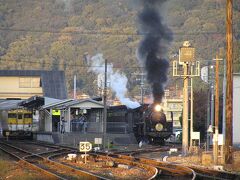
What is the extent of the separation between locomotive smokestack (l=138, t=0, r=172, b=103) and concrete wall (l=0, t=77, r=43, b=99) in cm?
4788

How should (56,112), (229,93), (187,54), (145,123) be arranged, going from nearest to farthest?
1. (229,93)
2. (187,54)
3. (145,123)
4. (56,112)

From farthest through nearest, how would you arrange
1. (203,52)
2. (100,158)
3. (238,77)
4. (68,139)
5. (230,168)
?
(203,52), (68,139), (238,77), (100,158), (230,168)

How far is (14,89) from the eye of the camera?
106 meters

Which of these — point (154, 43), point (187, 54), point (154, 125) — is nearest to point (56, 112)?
point (154, 43)

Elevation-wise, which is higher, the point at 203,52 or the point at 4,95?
the point at 203,52

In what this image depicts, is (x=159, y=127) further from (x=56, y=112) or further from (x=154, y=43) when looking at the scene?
(x=56, y=112)

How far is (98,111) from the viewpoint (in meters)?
60.9

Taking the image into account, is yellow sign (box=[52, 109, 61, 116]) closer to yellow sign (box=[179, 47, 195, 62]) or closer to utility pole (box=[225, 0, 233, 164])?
yellow sign (box=[179, 47, 195, 62])

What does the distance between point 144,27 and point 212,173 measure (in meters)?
34.5

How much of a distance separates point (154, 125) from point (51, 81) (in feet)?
191

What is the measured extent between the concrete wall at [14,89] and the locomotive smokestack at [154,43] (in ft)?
157

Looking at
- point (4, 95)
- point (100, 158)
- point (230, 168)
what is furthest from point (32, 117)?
point (4, 95)

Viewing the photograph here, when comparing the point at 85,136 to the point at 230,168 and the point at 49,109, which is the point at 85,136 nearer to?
the point at 49,109

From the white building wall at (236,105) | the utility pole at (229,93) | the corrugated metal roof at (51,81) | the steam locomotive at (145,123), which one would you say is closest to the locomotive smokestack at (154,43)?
the steam locomotive at (145,123)
